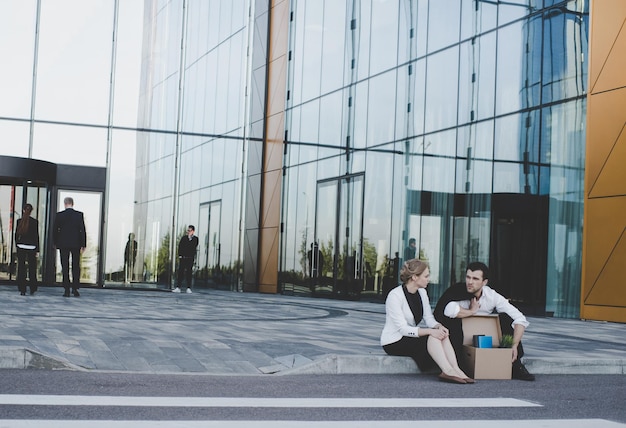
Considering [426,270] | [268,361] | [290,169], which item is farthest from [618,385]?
[290,169]

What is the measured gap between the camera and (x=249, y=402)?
20.4 feet

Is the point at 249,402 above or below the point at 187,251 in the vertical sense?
below

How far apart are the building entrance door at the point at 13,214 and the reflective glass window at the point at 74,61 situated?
2.30 meters

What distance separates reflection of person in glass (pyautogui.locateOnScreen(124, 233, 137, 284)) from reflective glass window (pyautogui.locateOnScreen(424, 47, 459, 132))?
32.1ft

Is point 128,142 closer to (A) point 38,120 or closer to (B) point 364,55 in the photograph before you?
(A) point 38,120

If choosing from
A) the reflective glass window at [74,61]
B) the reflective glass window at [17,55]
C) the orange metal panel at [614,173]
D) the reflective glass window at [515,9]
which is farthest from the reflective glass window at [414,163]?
the reflective glass window at [17,55]

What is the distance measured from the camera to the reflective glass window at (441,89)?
19453 mm

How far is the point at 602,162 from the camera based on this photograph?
15930 millimetres

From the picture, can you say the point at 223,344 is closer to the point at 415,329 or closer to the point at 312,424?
the point at 415,329

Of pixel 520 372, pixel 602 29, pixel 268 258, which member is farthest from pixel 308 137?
pixel 520 372

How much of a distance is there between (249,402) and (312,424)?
0.93m

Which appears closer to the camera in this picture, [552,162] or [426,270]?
[426,270]

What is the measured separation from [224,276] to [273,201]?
293 centimetres

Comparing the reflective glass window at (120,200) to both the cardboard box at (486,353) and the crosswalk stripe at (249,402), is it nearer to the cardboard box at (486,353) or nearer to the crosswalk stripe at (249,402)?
the cardboard box at (486,353)
